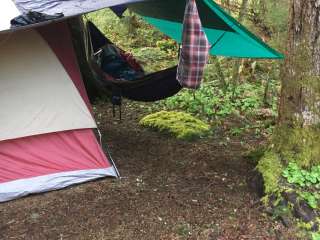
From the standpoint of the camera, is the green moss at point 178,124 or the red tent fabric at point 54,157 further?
the green moss at point 178,124

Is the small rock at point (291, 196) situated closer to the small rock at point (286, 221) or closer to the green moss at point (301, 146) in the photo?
the small rock at point (286, 221)

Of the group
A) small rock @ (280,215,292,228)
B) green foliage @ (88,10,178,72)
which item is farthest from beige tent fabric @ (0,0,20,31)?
green foliage @ (88,10,178,72)

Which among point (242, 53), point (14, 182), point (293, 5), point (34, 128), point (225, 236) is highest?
point (293, 5)

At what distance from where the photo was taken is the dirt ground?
8.80 feet

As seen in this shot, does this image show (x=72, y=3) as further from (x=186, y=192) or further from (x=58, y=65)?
(x=186, y=192)

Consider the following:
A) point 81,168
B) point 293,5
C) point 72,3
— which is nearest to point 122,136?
point 81,168

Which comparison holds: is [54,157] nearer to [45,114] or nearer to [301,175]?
[45,114]

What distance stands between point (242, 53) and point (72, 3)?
1.68 metres

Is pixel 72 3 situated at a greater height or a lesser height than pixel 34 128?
greater

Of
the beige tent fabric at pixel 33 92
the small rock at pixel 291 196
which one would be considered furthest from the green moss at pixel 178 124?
the small rock at pixel 291 196

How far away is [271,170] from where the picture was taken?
115 inches

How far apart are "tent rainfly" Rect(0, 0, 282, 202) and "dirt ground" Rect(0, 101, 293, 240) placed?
140 millimetres

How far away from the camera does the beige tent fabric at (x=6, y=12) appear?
2.51 meters

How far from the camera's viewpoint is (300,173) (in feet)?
9.26
